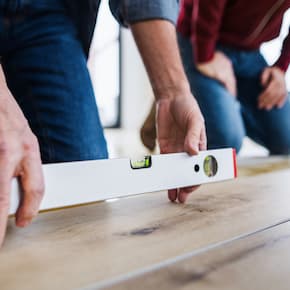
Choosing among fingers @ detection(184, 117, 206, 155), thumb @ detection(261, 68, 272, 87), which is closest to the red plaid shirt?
thumb @ detection(261, 68, 272, 87)

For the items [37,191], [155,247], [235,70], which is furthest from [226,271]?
[235,70]

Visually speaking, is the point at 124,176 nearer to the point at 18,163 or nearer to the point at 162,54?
the point at 18,163

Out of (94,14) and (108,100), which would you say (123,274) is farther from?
(108,100)

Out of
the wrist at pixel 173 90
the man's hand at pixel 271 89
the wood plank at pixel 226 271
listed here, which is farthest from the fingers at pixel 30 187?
the man's hand at pixel 271 89

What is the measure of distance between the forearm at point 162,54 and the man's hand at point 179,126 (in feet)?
0.11

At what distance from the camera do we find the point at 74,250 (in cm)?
42

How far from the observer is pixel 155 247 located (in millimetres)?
425

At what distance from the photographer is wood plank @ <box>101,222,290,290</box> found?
1.09 feet

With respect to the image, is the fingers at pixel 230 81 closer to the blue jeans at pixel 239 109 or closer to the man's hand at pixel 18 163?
the blue jeans at pixel 239 109

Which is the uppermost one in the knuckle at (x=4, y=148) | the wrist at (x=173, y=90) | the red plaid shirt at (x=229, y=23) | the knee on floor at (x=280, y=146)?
the red plaid shirt at (x=229, y=23)

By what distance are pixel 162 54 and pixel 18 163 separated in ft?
1.53

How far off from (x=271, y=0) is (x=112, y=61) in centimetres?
233

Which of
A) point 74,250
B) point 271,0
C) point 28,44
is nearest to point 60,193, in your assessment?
point 74,250

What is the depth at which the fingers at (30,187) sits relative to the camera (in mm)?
396
